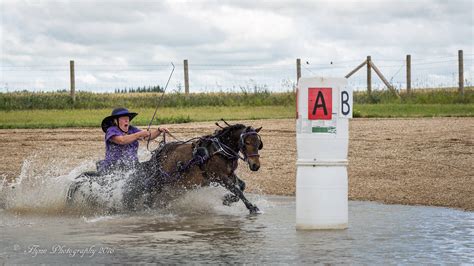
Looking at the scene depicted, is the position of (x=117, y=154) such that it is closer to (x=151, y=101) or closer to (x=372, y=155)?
(x=372, y=155)

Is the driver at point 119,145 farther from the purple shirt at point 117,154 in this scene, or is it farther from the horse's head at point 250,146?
the horse's head at point 250,146


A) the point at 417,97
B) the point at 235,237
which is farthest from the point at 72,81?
the point at 235,237

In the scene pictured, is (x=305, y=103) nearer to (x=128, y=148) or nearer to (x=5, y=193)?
(x=128, y=148)

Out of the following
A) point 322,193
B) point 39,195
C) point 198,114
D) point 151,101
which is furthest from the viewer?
point 151,101

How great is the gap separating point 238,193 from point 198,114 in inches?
782

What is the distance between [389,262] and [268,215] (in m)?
3.81

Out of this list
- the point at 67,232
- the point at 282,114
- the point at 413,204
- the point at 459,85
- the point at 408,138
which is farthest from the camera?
the point at 459,85

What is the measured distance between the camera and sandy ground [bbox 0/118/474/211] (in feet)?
53.5

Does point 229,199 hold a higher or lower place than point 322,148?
lower

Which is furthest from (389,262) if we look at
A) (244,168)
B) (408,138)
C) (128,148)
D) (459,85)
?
(459,85)

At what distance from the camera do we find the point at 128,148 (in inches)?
587

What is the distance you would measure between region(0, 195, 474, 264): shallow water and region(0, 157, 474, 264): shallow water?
0.4 inches

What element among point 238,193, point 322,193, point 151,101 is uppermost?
point 151,101

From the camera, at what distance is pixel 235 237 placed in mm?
11883
